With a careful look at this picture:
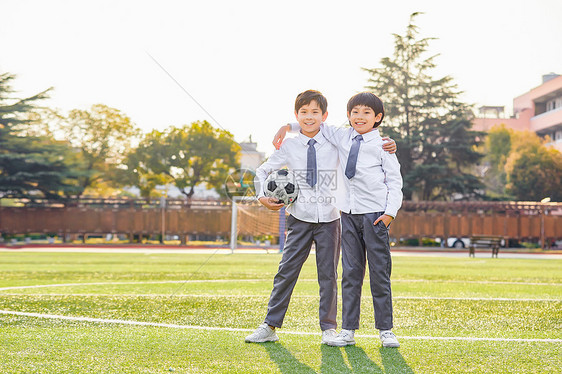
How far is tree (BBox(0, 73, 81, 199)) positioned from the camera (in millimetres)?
34125

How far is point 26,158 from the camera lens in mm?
34344

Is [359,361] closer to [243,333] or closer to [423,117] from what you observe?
[243,333]

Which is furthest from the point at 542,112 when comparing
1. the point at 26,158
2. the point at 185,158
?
the point at 26,158

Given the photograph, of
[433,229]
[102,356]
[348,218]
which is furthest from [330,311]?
[433,229]

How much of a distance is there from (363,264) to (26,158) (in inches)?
1300

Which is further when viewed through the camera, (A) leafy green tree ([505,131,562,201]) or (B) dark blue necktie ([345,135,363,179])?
(A) leafy green tree ([505,131,562,201])

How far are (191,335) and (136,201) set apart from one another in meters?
29.4

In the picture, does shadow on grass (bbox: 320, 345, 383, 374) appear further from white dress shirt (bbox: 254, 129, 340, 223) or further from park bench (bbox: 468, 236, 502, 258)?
park bench (bbox: 468, 236, 502, 258)

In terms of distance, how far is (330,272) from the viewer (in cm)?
446

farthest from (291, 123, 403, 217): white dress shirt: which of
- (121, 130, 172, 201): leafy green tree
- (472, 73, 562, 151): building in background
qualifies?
(472, 73, 562, 151): building in background

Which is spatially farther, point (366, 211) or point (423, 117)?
point (423, 117)

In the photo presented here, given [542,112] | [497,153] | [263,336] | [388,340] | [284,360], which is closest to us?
[284,360]

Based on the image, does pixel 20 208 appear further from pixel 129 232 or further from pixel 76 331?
pixel 76 331

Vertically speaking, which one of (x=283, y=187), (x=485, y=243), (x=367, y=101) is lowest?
(x=485, y=243)
